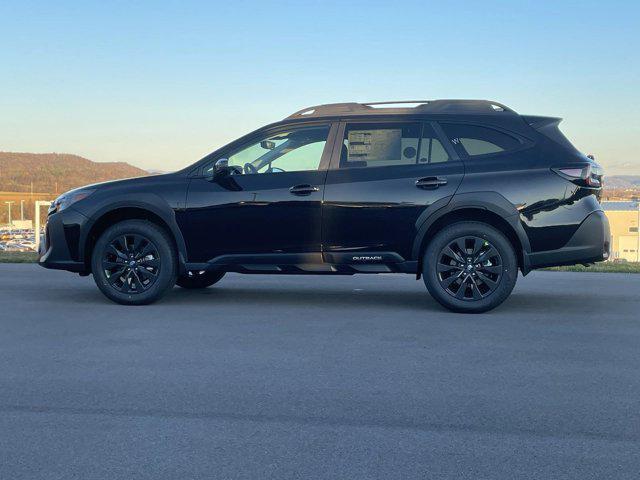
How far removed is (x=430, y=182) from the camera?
7.83 meters

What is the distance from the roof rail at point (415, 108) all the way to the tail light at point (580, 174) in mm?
870

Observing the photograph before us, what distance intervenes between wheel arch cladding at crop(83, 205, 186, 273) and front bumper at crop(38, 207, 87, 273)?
9 cm

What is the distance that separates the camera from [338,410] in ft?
14.3

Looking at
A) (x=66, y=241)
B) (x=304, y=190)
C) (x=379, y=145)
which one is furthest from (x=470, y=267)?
(x=66, y=241)

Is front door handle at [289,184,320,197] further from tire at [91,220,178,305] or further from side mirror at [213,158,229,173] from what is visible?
tire at [91,220,178,305]

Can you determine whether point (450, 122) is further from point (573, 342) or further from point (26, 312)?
point (26, 312)

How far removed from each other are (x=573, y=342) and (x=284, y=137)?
353cm

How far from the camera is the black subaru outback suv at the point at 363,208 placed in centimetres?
775

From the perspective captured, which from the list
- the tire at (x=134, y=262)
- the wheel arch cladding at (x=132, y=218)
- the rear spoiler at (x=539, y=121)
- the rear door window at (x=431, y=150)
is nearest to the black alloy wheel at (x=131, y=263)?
the tire at (x=134, y=262)

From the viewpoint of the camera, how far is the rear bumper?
25.3ft

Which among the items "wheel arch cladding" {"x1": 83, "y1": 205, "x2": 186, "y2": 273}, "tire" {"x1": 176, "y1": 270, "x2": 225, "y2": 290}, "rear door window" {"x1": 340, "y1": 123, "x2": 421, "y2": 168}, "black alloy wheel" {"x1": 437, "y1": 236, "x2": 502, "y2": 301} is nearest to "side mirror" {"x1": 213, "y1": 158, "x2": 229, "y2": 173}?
"wheel arch cladding" {"x1": 83, "y1": 205, "x2": 186, "y2": 273}

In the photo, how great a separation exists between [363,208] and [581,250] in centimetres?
203

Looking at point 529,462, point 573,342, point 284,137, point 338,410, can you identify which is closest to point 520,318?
point 573,342

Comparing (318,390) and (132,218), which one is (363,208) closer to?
(132,218)
